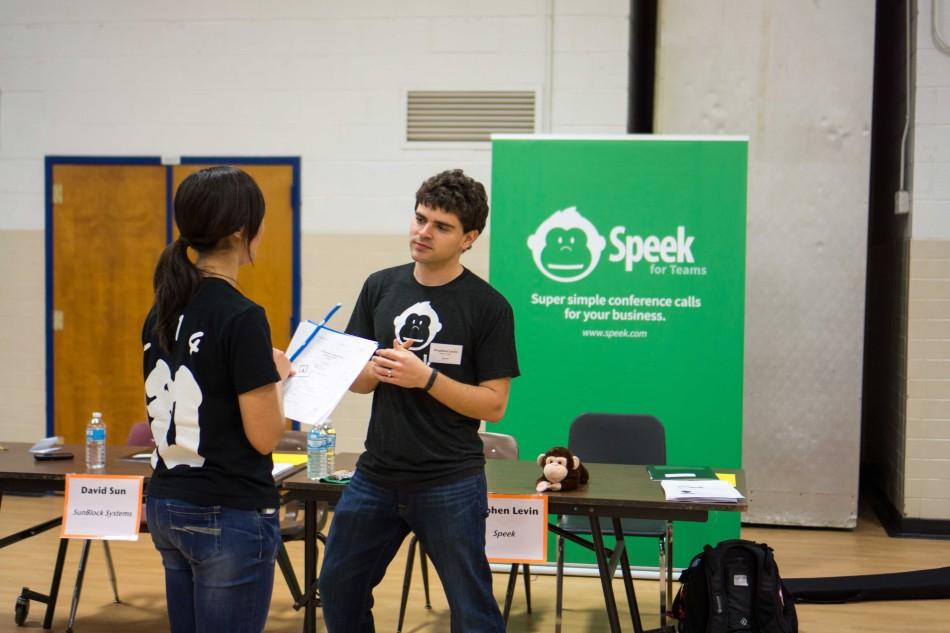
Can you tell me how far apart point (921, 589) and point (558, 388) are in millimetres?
1831

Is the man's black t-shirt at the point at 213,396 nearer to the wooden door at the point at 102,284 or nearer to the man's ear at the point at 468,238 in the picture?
the man's ear at the point at 468,238

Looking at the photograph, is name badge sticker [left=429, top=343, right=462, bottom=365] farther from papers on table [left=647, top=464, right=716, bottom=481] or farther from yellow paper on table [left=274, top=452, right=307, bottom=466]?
yellow paper on table [left=274, top=452, right=307, bottom=466]

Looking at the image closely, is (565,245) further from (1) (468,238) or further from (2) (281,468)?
(1) (468,238)

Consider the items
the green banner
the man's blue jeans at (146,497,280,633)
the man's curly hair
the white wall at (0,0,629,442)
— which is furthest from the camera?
the white wall at (0,0,629,442)

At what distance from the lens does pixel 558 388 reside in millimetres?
4570

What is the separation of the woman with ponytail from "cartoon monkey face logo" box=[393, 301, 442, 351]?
644mm

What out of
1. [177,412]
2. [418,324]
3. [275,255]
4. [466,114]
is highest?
[466,114]

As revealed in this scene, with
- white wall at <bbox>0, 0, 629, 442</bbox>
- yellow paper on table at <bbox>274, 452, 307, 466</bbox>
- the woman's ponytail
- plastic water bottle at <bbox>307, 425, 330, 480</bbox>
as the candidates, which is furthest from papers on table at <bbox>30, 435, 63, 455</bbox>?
white wall at <bbox>0, 0, 629, 442</bbox>

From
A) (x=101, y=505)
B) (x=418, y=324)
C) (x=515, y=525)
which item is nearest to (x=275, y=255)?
(x=101, y=505)

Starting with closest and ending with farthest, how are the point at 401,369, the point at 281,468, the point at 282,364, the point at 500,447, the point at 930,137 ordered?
1. the point at 282,364
2. the point at 401,369
3. the point at 281,468
4. the point at 500,447
5. the point at 930,137

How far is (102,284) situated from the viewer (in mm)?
6086

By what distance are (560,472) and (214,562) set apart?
1.62 meters

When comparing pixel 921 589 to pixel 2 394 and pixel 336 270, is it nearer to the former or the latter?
pixel 336 270

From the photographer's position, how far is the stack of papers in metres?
3.02
